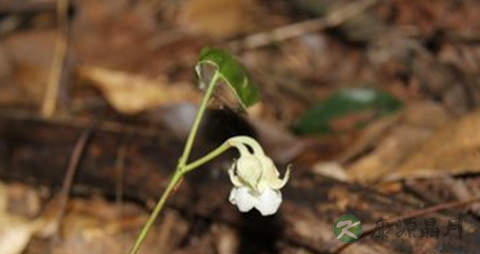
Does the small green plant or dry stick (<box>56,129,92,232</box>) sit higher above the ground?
dry stick (<box>56,129,92,232</box>)

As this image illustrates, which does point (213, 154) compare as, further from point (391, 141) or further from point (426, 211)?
point (391, 141)

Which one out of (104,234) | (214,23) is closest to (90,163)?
(104,234)

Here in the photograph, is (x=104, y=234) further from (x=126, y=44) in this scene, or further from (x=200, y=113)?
(x=126, y=44)

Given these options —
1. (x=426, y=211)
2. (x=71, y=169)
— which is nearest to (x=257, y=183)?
(x=426, y=211)

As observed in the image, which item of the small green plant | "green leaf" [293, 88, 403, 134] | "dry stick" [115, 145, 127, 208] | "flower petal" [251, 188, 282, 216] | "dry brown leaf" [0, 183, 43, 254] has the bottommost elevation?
"flower petal" [251, 188, 282, 216]

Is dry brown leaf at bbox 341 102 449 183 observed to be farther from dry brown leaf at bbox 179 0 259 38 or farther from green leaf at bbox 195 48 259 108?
dry brown leaf at bbox 179 0 259 38

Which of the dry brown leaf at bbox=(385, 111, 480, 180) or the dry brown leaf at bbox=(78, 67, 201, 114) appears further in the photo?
the dry brown leaf at bbox=(78, 67, 201, 114)

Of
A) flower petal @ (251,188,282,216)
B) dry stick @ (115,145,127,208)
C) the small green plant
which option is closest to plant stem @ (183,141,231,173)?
the small green plant

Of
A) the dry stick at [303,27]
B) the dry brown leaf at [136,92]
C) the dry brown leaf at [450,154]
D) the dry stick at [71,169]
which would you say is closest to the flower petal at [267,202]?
the dry brown leaf at [450,154]
